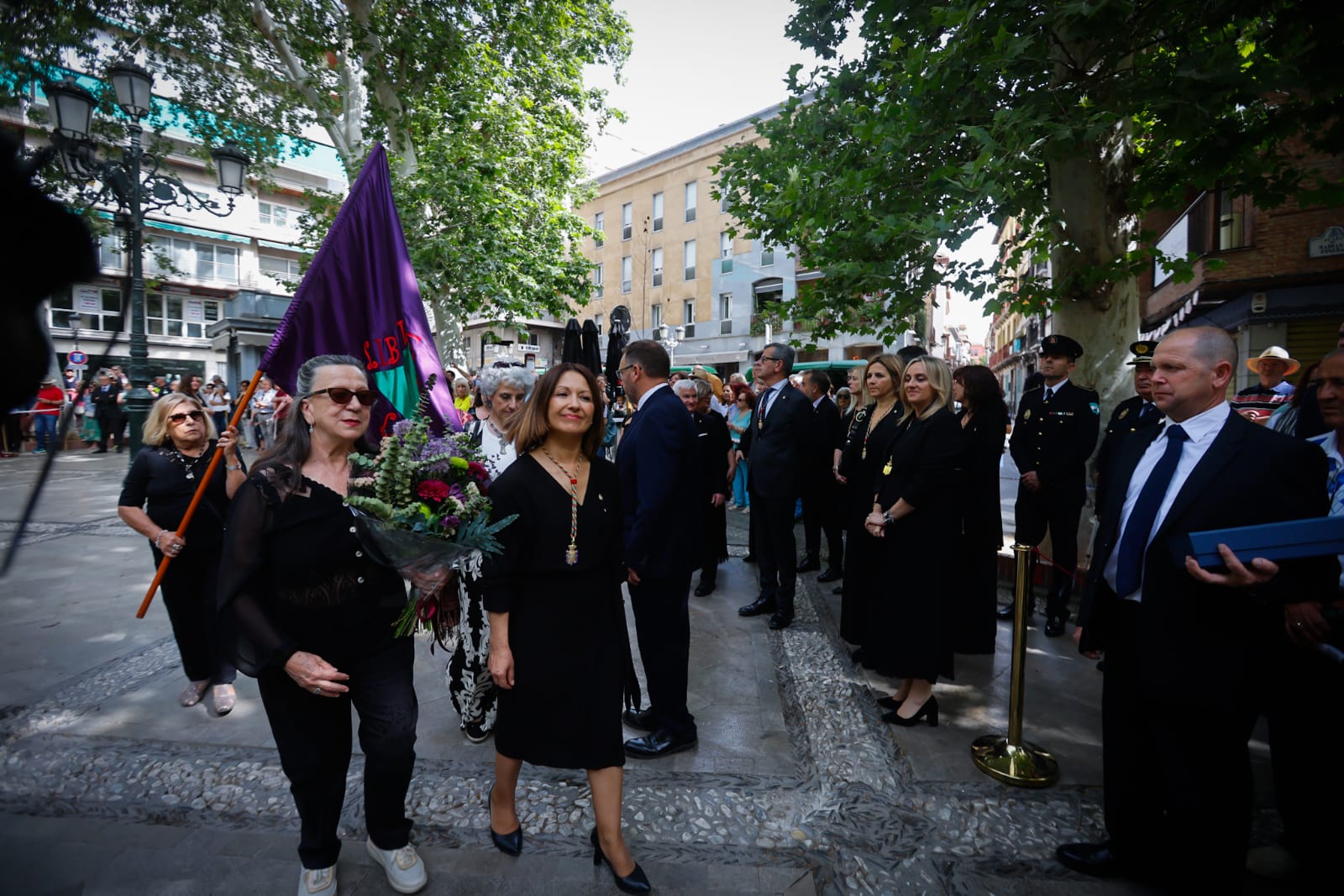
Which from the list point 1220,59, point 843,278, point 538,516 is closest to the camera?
point 538,516

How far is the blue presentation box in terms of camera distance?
1893 millimetres

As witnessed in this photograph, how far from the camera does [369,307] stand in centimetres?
341

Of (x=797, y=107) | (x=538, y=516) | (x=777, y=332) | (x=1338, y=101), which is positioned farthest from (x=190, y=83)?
(x=777, y=332)

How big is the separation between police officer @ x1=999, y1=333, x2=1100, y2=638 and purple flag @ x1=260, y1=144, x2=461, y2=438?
4667 millimetres

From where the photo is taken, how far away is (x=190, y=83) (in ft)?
40.9

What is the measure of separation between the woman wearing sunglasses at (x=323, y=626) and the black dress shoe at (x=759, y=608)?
354cm

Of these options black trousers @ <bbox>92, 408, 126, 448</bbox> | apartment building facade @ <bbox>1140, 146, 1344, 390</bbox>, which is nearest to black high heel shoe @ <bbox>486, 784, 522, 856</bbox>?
apartment building facade @ <bbox>1140, 146, 1344, 390</bbox>

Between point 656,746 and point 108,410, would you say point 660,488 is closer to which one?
point 656,746

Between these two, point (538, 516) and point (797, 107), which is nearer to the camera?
point (538, 516)

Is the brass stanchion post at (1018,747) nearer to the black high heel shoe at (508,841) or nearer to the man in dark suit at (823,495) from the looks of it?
the black high heel shoe at (508,841)

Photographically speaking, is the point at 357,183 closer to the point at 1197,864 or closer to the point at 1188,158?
the point at 1197,864

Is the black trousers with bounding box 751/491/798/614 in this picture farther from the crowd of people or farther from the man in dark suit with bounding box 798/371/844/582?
the crowd of people

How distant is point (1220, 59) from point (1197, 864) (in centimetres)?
430

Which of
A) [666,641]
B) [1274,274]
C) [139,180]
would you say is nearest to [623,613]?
[666,641]
